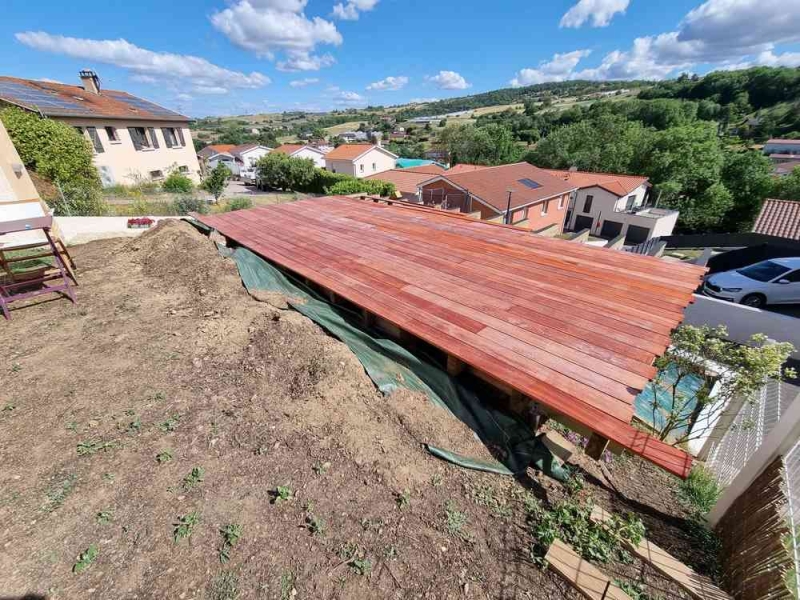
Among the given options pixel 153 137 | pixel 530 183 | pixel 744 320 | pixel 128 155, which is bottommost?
pixel 744 320

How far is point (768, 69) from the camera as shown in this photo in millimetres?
68938

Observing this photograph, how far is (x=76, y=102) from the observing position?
772 inches

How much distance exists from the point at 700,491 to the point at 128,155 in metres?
30.3

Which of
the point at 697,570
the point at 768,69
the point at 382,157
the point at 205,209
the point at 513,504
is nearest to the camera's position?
the point at 697,570

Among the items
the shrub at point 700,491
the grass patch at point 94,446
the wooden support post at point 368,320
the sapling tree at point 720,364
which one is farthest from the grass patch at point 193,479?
the shrub at point 700,491

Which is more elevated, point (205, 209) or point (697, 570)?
point (205, 209)

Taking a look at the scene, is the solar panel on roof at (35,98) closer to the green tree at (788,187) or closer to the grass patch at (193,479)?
the grass patch at (193,479)

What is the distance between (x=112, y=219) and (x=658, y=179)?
36501mm

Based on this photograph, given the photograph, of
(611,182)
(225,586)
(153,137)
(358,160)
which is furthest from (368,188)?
(225,586)

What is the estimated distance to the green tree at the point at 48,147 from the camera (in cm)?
1445

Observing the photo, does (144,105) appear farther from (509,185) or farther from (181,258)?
(509,185)

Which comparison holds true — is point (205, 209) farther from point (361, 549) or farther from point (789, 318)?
point (789, 318)

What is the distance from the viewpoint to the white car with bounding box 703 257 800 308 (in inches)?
355

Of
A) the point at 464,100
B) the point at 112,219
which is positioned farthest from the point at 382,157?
the point at 464,100
